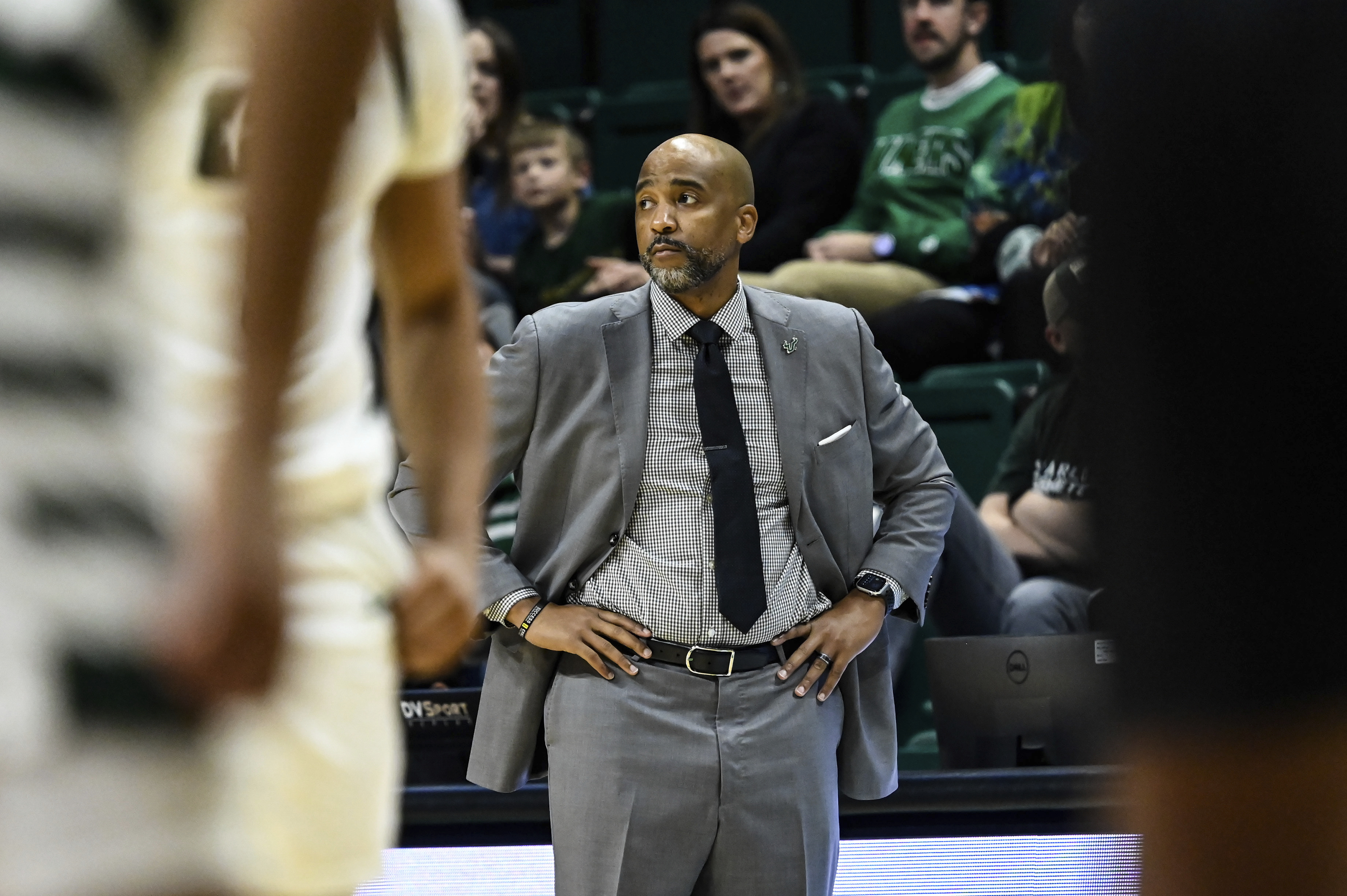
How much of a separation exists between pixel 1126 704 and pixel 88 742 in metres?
0.57

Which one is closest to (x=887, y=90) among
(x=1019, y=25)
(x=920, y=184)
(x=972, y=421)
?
(x=1019, y=25)

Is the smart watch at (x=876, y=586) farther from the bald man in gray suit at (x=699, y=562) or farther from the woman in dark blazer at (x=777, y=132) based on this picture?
the woman in dark blazer at (x=777, y=132)

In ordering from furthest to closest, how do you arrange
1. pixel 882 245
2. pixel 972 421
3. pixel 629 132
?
pixel 629 132 → pixel 882 245 → pixel 972 421

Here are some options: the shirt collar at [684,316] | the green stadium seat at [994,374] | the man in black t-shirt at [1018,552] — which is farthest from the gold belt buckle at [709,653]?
the green stadium seat at [994,374]

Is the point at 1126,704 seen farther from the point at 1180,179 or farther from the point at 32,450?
the point at 32,450

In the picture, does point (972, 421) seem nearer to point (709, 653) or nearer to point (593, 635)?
point (709, 653)

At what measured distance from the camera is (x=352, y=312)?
1144mm

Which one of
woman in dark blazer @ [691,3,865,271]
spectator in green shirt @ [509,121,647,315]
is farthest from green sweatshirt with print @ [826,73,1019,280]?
spectator in green shirt @ [509,121,647,315]

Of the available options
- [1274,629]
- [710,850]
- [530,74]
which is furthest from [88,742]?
[530,74]

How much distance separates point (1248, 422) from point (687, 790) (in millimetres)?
2321

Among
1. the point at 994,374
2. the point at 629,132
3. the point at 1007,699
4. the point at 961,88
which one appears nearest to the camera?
the point at 1007,699

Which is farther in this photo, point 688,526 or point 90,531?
point 688,526

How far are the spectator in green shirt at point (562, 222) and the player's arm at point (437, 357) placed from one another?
4.11 m

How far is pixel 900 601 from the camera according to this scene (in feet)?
10.7
